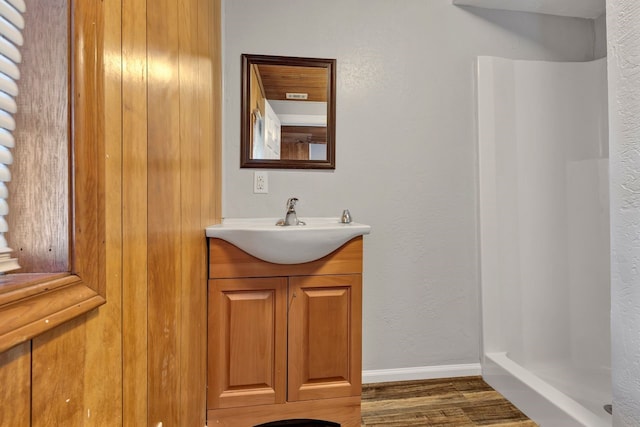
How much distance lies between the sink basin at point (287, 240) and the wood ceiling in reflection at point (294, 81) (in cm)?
81

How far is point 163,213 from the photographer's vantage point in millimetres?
808

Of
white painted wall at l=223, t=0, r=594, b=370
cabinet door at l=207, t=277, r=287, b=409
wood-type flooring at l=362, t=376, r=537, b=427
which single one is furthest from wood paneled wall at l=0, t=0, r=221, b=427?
wood-type flooring at l=362, t=376, r=537, b=427

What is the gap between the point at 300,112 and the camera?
172 cm

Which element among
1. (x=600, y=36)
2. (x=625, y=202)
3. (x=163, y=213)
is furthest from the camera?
(x=600, y=36)

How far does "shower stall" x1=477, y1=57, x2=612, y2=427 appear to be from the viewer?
1.79m

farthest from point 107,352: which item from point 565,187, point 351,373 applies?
point 565,187

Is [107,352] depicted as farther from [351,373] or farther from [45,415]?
[351,373]

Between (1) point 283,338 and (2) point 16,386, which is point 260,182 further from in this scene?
(2) point 16,386

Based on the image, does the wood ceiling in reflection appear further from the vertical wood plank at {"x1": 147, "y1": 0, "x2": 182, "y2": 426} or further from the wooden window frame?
the wooden window frame

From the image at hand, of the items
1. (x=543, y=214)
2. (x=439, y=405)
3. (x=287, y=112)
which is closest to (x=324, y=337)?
(x=439, y=405)

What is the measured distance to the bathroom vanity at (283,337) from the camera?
133 cm

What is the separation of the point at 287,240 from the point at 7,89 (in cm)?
93

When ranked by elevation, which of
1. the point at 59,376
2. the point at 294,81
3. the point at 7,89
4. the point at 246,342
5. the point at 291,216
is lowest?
the point at 246,342

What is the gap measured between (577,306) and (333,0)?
7.17ft
